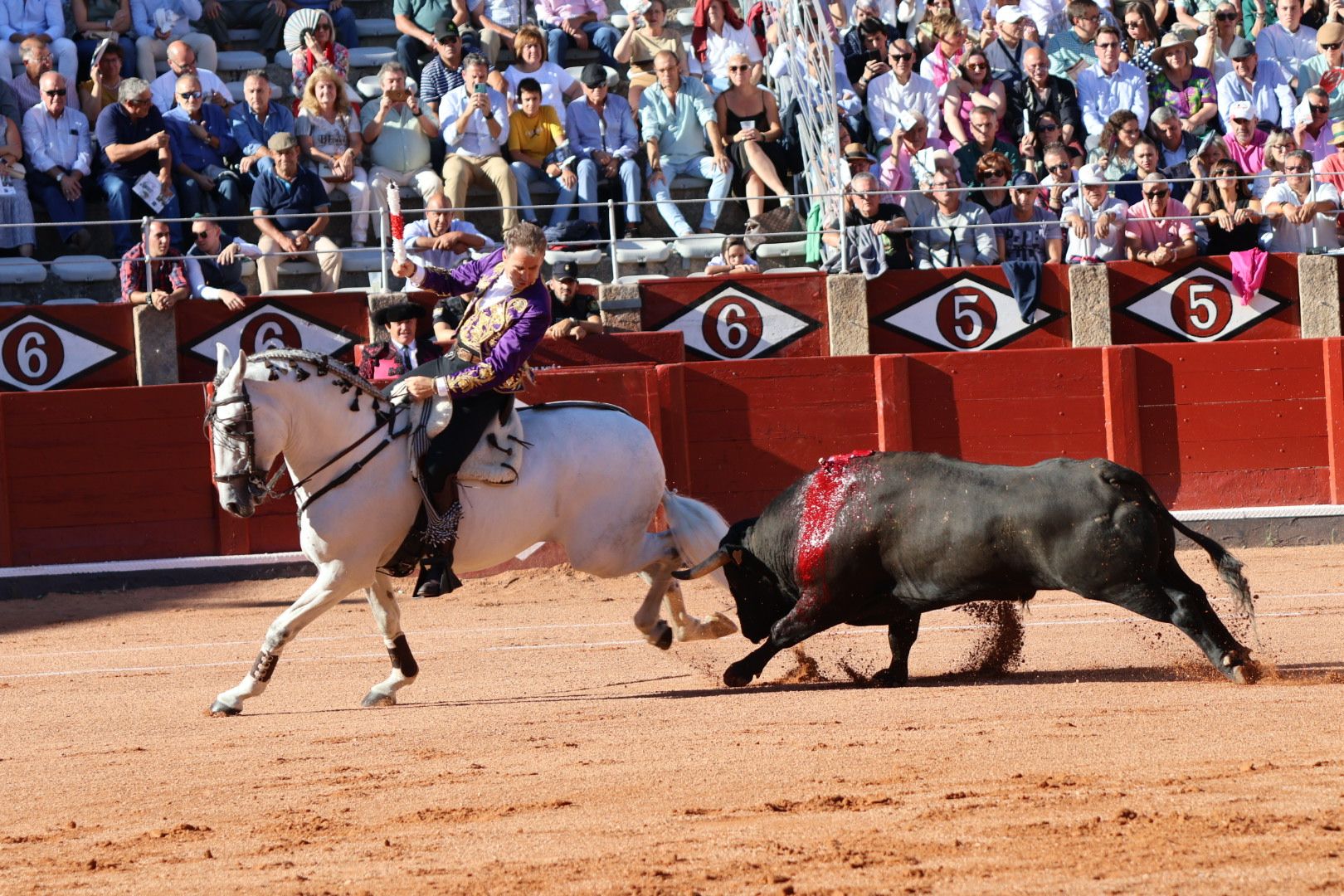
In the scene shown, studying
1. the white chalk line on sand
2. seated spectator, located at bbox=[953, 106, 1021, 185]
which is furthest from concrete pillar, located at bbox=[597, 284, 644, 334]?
the white chalk line on sand

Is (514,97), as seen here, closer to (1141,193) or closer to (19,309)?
(19,309)

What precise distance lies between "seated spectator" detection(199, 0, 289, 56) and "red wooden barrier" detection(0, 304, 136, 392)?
340 cm

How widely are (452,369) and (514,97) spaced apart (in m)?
7.02

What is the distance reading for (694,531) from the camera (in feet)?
24.7

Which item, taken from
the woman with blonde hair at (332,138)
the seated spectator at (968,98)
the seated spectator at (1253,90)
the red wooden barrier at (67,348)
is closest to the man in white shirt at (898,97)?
the seated spectator at (968,98)

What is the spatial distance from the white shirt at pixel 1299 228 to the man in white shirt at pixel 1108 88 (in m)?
1.41

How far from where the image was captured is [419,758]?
5.89 metres

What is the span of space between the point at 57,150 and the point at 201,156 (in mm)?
1054

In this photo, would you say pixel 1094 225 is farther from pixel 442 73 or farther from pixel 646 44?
pixel 442 73

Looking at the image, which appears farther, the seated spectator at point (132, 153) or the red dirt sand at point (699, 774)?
the seated spectator at point (132, 153)

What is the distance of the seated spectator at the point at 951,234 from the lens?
1329cm

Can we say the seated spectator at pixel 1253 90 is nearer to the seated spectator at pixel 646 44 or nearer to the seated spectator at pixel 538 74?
the seated spectator at pixel 646 44

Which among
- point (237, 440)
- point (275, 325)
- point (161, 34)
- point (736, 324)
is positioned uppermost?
point (161, 34)

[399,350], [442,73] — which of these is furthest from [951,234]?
[399,350]
